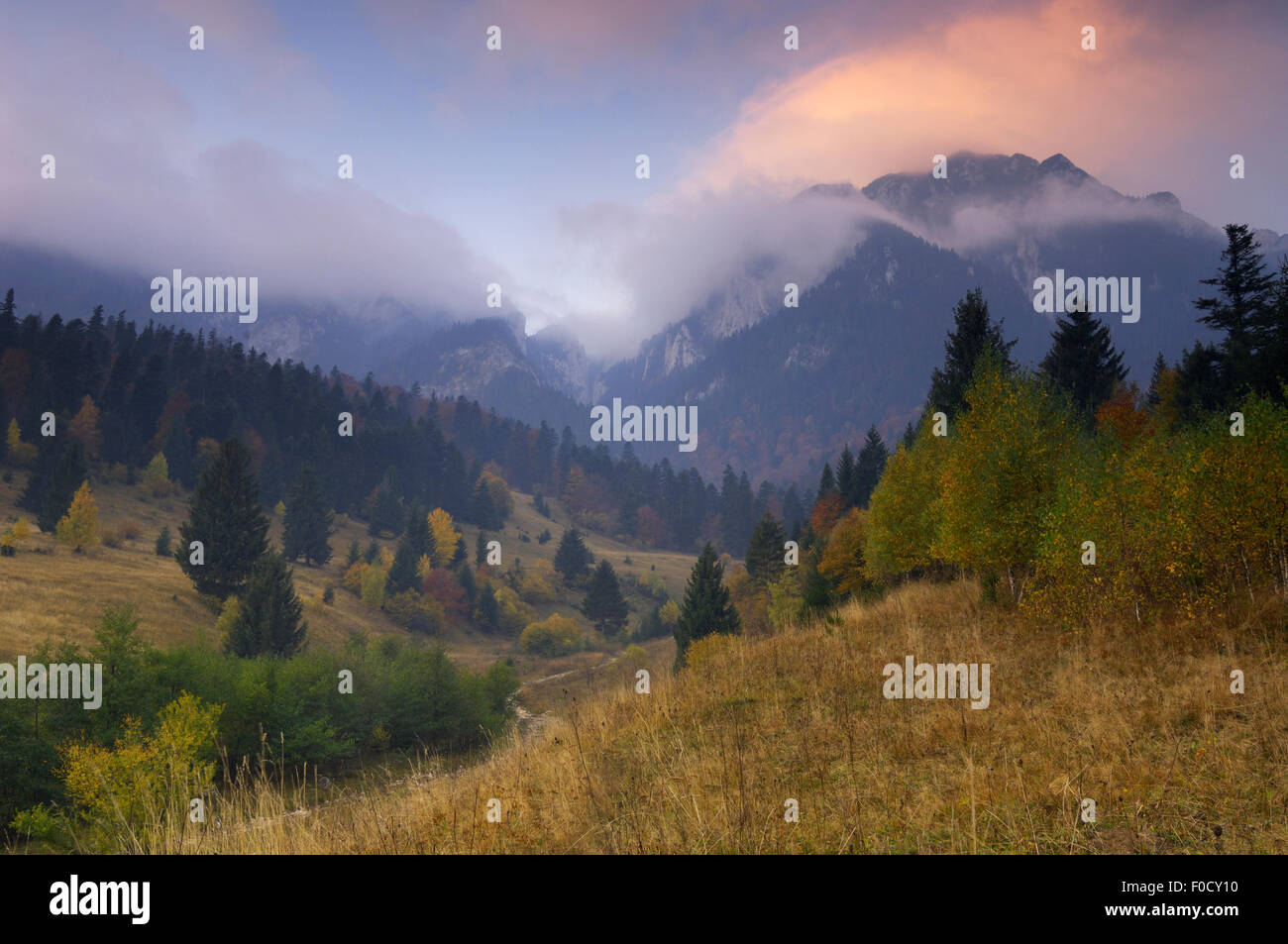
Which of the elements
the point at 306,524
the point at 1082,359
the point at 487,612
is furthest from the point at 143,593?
the point at 1082,359

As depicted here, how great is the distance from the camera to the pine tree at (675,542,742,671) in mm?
57406

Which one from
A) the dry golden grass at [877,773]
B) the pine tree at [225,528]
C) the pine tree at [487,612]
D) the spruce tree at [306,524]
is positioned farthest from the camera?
the pine tree at [487,612]

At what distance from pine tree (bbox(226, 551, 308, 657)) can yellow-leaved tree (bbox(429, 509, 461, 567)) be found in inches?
1702

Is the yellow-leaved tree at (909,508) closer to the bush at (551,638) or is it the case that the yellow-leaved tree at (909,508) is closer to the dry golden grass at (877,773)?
the dry golden grass at (877,773)

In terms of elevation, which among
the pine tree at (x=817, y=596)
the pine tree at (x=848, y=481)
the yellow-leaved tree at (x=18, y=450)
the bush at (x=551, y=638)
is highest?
the yellow-leaved tree at (x=18, y=450)

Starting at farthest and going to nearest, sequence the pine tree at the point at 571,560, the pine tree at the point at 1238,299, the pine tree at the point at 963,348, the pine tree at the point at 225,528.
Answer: the pine tree at the point at 571,560 → the pine tree at the point at 225,528 → the pine tree at the point at 963,348 → the pine tree at the point at 1238,299

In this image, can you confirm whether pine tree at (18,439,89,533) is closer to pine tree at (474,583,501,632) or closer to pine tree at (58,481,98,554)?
pine tree at (58,481,98,554)

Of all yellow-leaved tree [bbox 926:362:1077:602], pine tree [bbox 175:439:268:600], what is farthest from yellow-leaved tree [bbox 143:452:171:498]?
yellow-leaved tree [bbox 926:362:1077:602]

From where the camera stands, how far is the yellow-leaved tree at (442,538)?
363 ft

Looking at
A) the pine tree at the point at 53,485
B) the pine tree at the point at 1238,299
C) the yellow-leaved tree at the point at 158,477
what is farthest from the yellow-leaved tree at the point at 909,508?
the yellow-leaved tree at the point at 158,477

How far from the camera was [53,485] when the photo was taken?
7762cm

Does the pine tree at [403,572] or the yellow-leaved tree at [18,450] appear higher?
the yellow-leaved tree at [18,450]

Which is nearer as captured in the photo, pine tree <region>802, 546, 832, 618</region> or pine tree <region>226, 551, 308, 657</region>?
pine tree <region>802, 546, 832, 618</region>

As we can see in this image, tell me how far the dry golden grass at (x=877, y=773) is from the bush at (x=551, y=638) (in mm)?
81744
